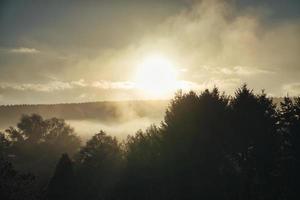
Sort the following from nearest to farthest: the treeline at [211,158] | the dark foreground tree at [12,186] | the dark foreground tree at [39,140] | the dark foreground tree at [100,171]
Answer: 1. the dark foreground tree at [12,186]
2. the treeline at [211,158]
3. the dark foreground tree at [100,171]
4. the dark foreground tree at [39,140]

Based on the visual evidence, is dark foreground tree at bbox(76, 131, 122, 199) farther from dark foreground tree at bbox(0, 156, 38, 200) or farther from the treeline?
dark foreground tree at bbox(0, 156, 38, 200)

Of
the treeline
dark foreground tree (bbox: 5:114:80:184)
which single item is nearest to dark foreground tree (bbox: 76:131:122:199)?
the treeline

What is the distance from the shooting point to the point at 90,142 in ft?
327

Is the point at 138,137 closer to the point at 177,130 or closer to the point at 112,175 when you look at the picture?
the point at 112,175

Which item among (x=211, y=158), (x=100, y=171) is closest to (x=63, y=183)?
(x=100, y=171)

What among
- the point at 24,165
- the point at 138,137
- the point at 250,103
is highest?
the point at 250,103

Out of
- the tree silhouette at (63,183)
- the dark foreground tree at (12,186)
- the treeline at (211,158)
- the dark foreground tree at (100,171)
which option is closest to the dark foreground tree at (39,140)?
the dark foreground tree at (100,171)

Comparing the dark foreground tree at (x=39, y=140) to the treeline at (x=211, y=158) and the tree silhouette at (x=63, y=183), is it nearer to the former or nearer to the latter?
the tree silhouette at (x=63, y=183)

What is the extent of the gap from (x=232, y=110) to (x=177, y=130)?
24.1 ft

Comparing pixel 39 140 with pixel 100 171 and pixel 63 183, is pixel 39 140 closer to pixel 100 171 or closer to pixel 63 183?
pixel 100 171

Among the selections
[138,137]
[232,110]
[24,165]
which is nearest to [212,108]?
[232,110]

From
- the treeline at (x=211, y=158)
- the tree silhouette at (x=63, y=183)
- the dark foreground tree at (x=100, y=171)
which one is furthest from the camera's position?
the dark foreground tree at (x=100, y=171)

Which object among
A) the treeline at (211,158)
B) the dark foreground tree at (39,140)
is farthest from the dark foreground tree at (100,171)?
the dark foreground tree at (39,140)

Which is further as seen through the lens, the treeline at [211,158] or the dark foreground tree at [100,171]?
the dark foreground tree at [100,171]
